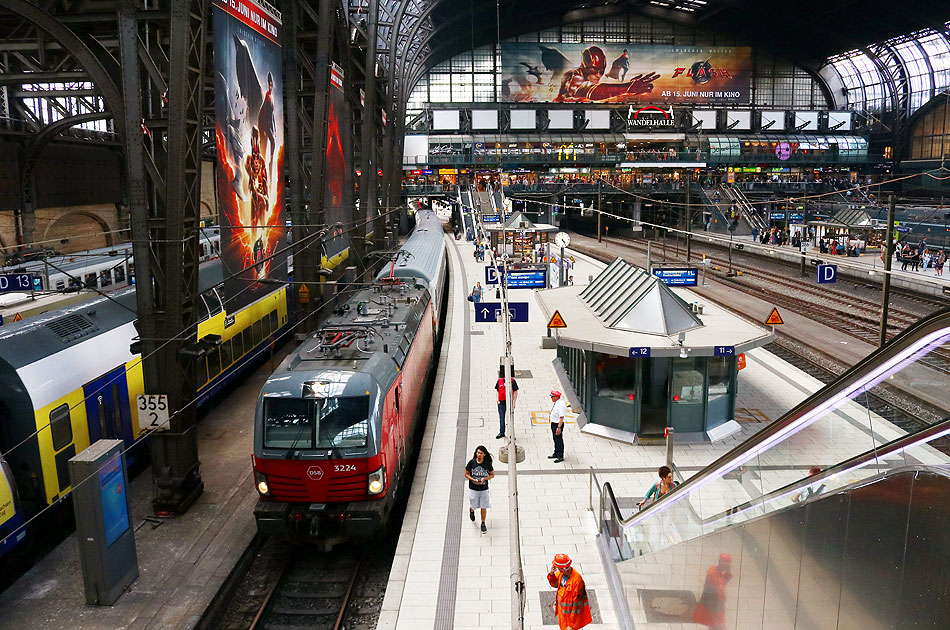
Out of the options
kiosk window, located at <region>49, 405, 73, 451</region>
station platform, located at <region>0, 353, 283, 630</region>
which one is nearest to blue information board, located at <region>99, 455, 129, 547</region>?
station platform, located at <region>0, 353, 283, 630</region>

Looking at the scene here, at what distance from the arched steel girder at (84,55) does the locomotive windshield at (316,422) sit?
232 inches

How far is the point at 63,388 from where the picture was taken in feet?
40.0

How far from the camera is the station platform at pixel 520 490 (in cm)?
984

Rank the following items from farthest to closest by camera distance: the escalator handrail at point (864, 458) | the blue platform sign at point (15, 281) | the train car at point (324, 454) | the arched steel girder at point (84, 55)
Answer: the blue platform sign at point (15, 281), the arched steel girder at point (84, 55), the train car at point (324, 454), the escalator handrail at point (864, 458)

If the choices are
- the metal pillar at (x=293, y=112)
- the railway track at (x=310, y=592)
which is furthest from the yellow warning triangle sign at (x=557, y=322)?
the metal pillar at (x=293, y=112)

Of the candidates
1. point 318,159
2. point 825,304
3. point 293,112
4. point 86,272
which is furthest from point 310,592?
point 825,304

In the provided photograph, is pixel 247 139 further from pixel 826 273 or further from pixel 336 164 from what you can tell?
pixel 826 273

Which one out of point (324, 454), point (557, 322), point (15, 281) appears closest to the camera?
point (324, 454)

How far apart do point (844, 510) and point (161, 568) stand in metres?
10.8

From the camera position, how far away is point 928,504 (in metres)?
3.55

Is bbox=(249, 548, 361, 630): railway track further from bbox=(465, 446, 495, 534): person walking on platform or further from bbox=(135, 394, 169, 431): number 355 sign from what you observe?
bbox=(135, 394, 169, 431): number 355 sign

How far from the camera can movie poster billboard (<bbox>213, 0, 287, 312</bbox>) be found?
1711 cm

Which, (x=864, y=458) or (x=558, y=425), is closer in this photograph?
(x=864, y=458)

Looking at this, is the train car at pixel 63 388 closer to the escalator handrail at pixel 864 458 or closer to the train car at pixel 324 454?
the train car at pixel 324 454
